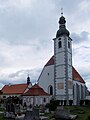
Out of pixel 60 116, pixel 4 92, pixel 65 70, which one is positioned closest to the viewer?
pixel 60 116

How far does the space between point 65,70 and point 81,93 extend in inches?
332

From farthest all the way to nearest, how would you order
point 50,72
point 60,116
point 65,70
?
point 50,72 < point 65,70 < point 60,116

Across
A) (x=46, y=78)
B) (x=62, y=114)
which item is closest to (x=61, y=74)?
(x=46, y=78)

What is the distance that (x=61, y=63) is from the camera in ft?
138

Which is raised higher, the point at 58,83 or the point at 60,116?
the point at 58,83

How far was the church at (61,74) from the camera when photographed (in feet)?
135

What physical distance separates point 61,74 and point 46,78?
4.01 metres

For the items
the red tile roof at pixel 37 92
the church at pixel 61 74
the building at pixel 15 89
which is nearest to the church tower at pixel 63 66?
the church at pixel 61 74

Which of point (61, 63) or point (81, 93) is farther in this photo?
Result: point (81, 93)

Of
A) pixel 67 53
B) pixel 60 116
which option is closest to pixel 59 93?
pixel 67 53

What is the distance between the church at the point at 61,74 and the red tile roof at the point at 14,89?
46.8 ft

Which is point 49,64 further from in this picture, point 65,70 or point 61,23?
point 61,23

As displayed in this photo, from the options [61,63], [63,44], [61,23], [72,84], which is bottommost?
[72,84]

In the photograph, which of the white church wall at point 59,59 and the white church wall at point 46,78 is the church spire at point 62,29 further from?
the white church wall at point 46,78
